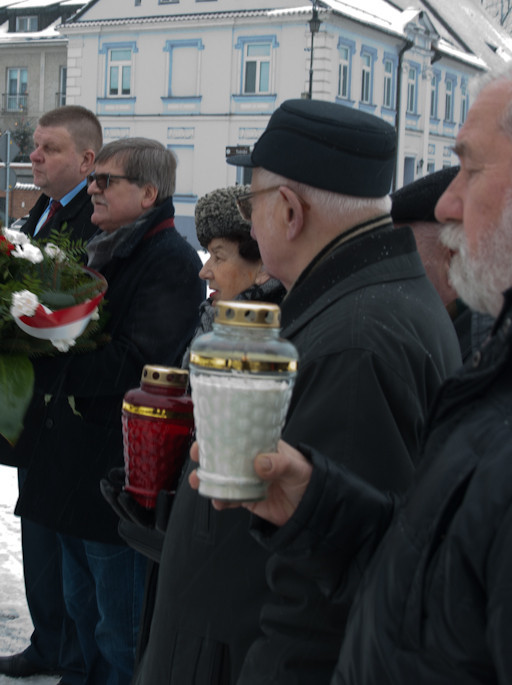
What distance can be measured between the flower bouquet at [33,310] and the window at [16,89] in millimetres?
38096

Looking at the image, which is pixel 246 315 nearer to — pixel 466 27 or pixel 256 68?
pixel 256 68

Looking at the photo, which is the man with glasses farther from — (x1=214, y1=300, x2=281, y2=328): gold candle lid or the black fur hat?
(x1=214, y1=300, x2=281, y2=328): gold candle lid

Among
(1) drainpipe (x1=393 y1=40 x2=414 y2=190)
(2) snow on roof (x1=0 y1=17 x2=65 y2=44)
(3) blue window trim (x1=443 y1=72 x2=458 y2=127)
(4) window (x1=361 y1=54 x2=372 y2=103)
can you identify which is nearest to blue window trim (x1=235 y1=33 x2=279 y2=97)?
(4) window (x1=361 y1=54 x2=372 y2=103)

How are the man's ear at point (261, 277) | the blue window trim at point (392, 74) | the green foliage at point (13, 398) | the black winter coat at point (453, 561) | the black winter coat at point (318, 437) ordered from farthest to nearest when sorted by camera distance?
Result: the blue window trim at point (392, 74) → the man's ear at point (261, 277) → the green foliage at point (13, 398) → the black winter coat at point (318, 437) → the black winter coat at point (453, 561)

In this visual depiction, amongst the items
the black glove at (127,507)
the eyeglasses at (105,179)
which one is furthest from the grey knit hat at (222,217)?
the black glove at (127,507)

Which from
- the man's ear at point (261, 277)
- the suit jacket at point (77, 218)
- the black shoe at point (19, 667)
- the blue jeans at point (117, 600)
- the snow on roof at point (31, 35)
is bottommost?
the black shoe at point (19, 667)

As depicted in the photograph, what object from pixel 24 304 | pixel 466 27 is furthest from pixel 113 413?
pixel 466 27

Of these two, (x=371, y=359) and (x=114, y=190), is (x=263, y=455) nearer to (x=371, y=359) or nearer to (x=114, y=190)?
(x=371, y=359)

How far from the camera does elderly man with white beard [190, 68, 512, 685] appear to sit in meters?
1.06

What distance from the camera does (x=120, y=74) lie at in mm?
34562

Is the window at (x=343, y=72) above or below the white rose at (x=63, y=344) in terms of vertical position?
above

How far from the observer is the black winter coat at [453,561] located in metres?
1.05

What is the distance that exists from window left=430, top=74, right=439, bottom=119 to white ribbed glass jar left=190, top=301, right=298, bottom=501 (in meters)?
38.2

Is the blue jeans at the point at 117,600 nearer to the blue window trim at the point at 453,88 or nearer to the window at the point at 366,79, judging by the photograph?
the window at the point at 366,79
